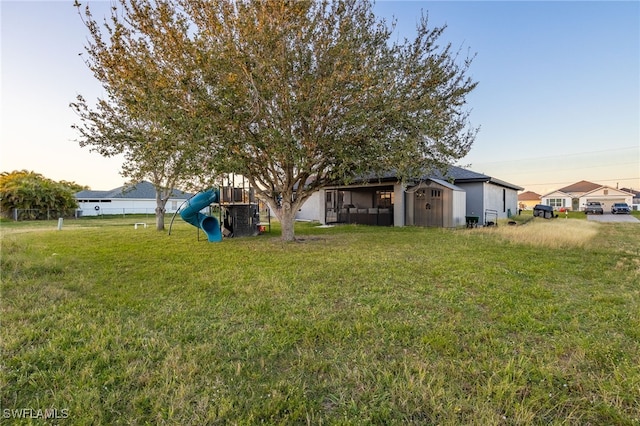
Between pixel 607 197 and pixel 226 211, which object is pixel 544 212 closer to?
pixel 226 211

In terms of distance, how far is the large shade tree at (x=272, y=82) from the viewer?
778 cm

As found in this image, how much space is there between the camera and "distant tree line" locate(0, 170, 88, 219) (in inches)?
1017

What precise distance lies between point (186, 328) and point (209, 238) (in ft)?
27.0

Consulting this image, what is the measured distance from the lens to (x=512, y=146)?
21.8 m

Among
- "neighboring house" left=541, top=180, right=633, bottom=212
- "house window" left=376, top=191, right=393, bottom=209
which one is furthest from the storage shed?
"neighboring house" left=541, top=180, right=633, bottom=212

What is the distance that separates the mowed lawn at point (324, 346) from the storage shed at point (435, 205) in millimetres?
9432

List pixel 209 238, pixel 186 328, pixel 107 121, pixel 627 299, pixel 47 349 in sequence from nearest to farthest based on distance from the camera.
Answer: pixel 47 349 < pixel 186 328 < pixel 627 299 < pixel 107 121 < pixel 209 238

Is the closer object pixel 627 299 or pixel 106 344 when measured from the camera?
pixel 106 344

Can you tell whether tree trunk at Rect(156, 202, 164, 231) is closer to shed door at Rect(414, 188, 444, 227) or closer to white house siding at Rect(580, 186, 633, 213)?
shed door at Rect(414, 188, 444, 227)

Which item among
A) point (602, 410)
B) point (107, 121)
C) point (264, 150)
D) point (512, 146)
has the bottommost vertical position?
point (602, 410)

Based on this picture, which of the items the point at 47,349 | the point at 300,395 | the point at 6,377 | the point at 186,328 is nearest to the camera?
the point at 300,395

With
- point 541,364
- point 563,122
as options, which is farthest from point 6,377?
point 563,122

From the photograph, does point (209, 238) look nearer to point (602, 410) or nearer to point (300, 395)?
point (300, 395)

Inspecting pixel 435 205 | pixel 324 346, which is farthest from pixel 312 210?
pixel 324 346
